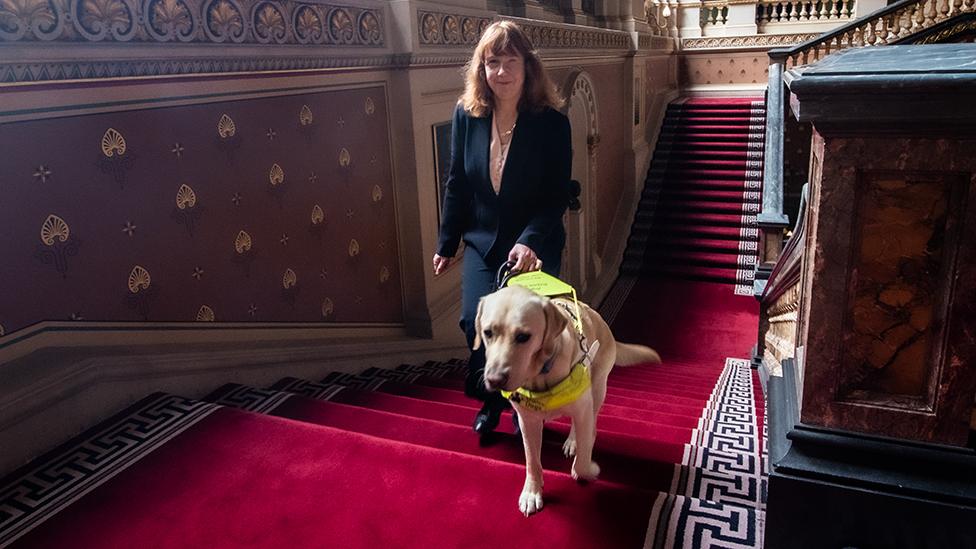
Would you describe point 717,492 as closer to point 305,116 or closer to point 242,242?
point 242,242

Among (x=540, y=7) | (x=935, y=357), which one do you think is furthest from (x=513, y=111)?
(x=540, y=7)

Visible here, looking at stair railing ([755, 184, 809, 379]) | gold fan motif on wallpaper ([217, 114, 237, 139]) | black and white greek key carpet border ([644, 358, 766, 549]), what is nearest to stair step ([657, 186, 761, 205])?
stair railing ([755, 184, 809, 379])

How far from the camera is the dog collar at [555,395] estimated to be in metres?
1.83

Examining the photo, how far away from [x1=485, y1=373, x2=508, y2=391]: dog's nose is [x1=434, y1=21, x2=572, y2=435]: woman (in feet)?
2.56

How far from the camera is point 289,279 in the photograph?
3229 mm

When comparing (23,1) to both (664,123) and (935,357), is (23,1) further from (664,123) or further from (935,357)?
(664,123)

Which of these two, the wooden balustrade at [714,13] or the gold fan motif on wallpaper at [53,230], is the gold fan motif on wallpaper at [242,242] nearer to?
the gold fan motif on wallpaper at [53,230]

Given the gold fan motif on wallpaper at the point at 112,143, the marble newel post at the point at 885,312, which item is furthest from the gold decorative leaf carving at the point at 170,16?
the marble newel post at the point at 885,312

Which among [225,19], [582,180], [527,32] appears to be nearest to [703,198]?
[582,180]

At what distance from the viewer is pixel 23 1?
77.2 inches

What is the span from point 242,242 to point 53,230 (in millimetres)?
823

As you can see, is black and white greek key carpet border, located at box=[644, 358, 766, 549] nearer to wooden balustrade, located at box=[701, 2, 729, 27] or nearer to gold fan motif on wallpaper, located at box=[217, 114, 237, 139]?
gold fan motif on wallpaper, located at box=[217, 114, 237, 139]

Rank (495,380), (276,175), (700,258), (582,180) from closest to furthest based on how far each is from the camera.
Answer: (495,380)
(276,175)
(582,180)
(700,258)

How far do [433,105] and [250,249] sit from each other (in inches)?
65.9
